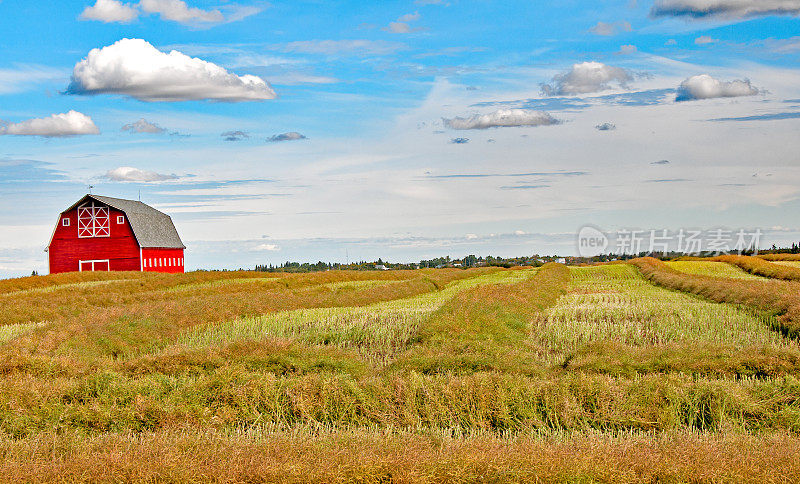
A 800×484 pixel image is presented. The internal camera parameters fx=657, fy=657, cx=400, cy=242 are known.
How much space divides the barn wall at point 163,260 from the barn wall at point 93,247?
115 cm

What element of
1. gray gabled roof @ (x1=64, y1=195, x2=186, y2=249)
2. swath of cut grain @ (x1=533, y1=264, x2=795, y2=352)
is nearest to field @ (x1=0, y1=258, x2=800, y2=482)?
swath of cut grain @ (x1=533, y1=264, x2=795, y2=352)

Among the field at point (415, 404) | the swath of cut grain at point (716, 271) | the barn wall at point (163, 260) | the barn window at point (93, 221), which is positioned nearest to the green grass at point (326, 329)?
the field at point (415, 404)

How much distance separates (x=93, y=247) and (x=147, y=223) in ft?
15.6

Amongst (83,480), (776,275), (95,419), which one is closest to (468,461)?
(83,480)

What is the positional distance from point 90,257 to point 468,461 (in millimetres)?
50215

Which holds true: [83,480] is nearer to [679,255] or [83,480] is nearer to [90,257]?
[90,257]

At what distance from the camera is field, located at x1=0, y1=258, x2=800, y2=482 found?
18.6 feet

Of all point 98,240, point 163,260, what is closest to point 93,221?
point 98,240

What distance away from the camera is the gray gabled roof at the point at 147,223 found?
49906 millimetres

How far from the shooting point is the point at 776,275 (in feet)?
128

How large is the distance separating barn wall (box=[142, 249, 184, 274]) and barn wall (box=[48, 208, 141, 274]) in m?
1.15

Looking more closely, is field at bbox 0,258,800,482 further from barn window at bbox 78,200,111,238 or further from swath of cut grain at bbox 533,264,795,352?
barn window at bbox 78,200,111,238

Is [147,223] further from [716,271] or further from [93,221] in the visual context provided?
[716,271]

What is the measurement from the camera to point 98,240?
49.9 metres
